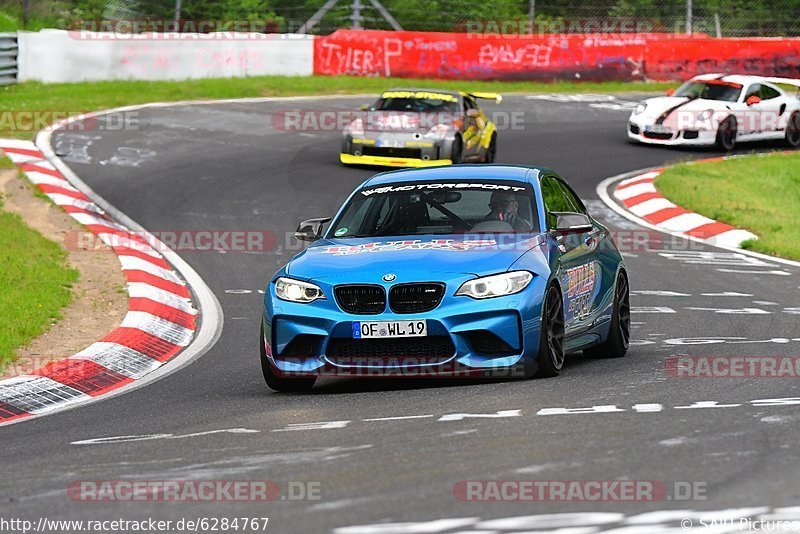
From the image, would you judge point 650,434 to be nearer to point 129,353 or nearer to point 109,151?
point 129,353

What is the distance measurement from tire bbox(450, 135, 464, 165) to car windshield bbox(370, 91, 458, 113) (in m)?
0.70

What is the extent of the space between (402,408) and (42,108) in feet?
57.5

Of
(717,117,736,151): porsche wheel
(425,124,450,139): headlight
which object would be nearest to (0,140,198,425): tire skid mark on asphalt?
(425,124,450,139): headlight

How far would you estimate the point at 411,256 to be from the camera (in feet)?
27.3

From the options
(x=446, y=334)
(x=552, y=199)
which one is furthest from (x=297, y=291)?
(x=552, y=199)

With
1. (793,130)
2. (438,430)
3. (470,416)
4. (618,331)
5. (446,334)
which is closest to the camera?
(438,430)

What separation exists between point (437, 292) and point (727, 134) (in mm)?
17857

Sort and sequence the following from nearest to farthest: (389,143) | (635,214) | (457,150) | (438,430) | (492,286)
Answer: (438,430) < (492,286) < (635,214) < (389,143) < (457,150)

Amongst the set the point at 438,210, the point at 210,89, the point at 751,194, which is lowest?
the point at 751,194

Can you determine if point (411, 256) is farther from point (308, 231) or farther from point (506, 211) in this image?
point (308, 231)

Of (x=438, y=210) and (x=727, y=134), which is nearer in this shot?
(x=438, y=210)

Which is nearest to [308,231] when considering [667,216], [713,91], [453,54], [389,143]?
[667,216]

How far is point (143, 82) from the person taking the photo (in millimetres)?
27578

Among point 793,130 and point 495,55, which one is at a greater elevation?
point 495,55
